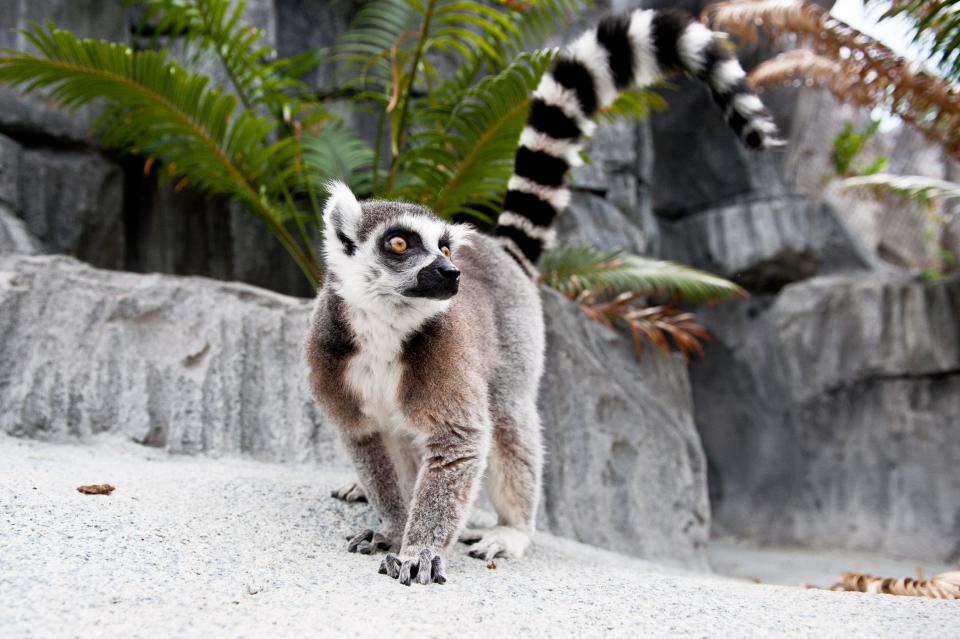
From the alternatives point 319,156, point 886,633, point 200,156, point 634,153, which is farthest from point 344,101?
point 886,633

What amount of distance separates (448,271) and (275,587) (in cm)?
120

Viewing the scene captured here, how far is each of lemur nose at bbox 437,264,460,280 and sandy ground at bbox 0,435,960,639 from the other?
3.51 feet

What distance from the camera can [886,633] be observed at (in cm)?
230

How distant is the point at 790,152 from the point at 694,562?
645 cm

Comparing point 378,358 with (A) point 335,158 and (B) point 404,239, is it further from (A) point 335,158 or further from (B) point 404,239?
(A) point 335,158

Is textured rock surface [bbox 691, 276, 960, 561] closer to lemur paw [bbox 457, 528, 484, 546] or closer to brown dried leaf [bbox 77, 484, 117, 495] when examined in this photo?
lemur paw [bbox 457, 528, 484, 546]

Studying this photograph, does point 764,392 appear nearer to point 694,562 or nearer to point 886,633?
point 694,562

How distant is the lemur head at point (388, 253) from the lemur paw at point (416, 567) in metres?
0.91

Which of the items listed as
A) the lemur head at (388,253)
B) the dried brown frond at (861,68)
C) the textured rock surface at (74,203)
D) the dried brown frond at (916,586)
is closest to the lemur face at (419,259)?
the lemur head at (388,253)

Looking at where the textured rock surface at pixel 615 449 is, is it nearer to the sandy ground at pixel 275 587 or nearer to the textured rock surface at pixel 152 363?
the textured rock surface at pixel 152 363

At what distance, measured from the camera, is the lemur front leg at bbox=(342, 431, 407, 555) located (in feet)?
10.5

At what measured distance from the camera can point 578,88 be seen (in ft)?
13.4

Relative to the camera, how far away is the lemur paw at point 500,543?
331 centimetres

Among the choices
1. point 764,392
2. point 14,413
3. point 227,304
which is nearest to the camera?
point 14,413
